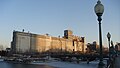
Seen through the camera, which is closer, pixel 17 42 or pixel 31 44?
pixel 17 42

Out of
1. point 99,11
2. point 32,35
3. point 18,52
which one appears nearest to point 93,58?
point 18,52

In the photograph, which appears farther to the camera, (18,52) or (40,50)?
(40,50)

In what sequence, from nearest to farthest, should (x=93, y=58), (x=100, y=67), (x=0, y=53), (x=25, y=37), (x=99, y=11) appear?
(x=100, y=67), (x=99, y=11), (x=93, y=58), (x=0, y=53), (x=25, y=37)

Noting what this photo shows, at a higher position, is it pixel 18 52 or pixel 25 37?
pixel 25 37

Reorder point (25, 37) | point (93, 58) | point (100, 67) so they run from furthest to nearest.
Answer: point (25, 37), point (93, 58), point (100, 67)

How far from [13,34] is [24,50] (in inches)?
618

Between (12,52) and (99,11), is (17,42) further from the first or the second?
(99,11)

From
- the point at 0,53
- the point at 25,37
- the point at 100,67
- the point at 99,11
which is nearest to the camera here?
the point at 100,67

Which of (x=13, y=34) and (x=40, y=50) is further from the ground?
(x=13, y=34)

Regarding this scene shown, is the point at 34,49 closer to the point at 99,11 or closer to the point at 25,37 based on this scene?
the point at 25,37

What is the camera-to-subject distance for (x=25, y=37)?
190375 millimetres

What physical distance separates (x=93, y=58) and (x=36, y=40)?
3427 inches

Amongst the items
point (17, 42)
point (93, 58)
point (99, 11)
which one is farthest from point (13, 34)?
point (99, 11)

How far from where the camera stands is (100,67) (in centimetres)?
1070
